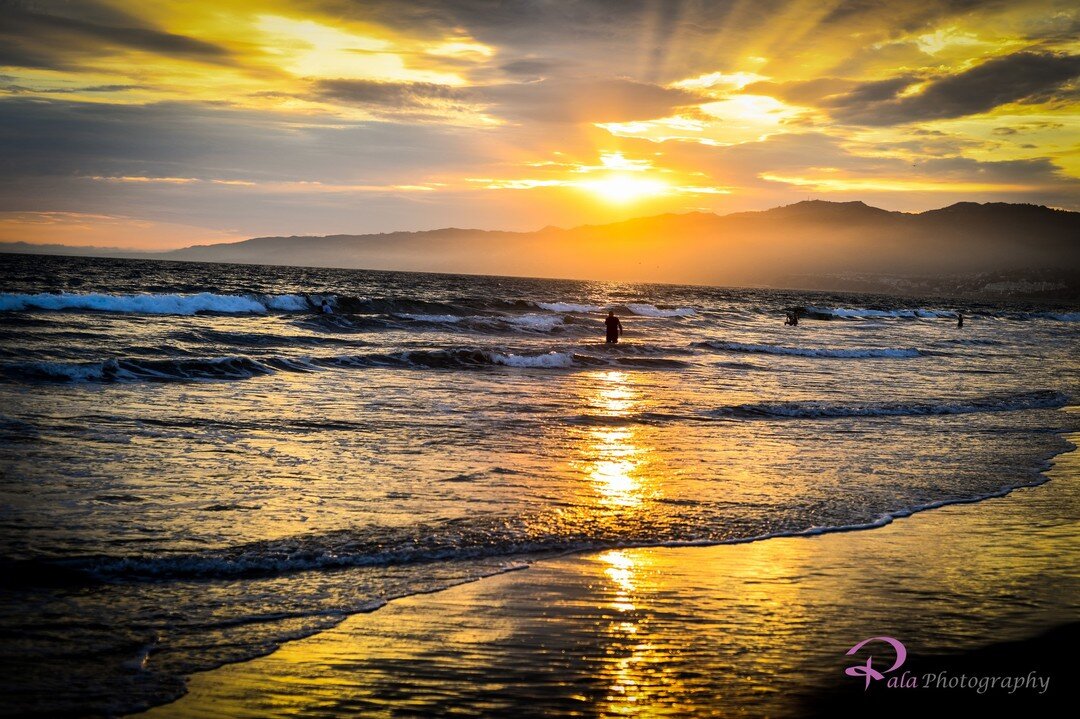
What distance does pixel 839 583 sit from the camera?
724 centimetres

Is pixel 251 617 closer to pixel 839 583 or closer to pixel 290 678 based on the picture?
pixel 290 678

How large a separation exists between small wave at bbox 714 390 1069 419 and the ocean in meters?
0.12

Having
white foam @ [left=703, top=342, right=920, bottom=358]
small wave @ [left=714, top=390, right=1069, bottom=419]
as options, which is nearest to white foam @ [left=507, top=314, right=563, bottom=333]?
white foam @ [left=703, top=342, right=920, bottom=358]

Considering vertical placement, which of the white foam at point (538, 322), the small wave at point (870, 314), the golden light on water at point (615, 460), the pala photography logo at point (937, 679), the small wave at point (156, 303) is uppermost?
Result: the small wave at point (870, 314)

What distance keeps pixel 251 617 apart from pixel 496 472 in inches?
211

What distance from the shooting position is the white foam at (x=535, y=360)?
1120 inches

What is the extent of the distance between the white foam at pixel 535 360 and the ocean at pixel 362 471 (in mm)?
118

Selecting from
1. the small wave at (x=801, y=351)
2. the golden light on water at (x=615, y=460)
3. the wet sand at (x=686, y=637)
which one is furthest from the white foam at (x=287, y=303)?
the wet sand at (x=686, y=637)

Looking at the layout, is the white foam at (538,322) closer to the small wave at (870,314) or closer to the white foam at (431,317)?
the white foam at (431,317)

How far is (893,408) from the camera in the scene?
65.5 feet

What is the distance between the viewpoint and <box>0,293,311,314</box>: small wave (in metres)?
38.4

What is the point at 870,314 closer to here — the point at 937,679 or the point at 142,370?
the point at 142,370

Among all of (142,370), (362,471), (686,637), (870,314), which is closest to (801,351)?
(142,370)

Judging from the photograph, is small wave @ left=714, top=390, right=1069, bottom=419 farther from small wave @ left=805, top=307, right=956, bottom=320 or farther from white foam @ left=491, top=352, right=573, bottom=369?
small wave @ left=805, top=307, right=956, bottom=320
